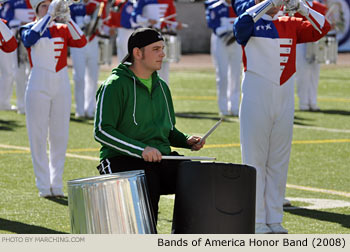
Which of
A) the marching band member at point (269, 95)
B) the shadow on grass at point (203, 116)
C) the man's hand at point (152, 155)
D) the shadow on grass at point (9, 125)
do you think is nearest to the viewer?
the man's hand at point (152, 155)

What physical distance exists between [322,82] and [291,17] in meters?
15.7

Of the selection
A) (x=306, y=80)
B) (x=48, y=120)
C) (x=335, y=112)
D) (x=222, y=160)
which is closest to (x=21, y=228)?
(x=48, y=120)

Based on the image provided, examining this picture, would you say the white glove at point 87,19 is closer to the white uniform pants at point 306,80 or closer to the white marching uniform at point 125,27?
the white marching uniform at point 125,27

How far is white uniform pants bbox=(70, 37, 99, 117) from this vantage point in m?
15.5

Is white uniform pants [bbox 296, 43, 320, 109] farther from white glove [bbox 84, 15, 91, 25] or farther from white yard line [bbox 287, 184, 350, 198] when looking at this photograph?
white yard line [bbox 287, 184, 350, 198]

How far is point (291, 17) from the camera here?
7.46 m

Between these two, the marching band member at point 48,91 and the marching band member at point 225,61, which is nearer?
the marching band member at point 48,91

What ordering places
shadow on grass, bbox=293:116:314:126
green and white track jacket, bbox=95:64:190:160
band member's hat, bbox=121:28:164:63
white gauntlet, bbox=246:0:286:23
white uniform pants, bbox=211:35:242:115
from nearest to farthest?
1. green and white track jacket, bbox=95:64:190:160
2. band member's hat, bbox=121:28:164:63
3. white gauntlet, bbox=246:0:286:23
4. shadow on grass, bbox=293:116:314:126
5. white uniform pants, bbox=211:35:242:115

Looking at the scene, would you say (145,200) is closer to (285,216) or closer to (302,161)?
(285,216)

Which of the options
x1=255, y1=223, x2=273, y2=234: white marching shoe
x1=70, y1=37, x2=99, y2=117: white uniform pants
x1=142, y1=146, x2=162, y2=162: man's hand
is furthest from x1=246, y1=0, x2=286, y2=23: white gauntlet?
x1=70, y1=37, x2=99, y2=117: white uniform pants

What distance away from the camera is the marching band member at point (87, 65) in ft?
49.6

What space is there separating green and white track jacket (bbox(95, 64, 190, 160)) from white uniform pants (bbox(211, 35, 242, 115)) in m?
9.76

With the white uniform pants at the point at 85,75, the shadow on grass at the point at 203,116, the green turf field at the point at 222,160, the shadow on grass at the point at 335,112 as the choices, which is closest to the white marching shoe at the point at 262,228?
the green turf field at the point at 222,160

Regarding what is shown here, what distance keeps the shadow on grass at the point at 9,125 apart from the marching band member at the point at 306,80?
4977mm
